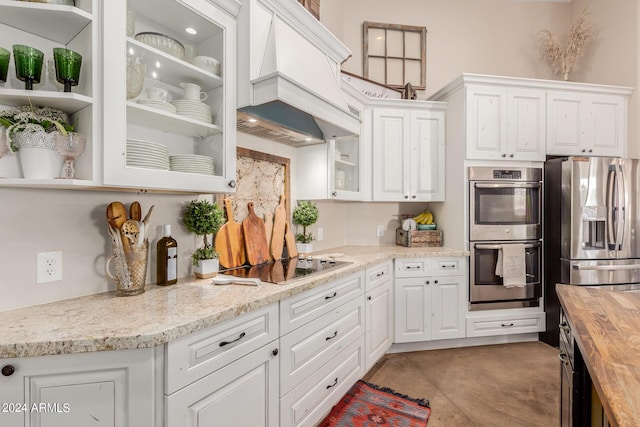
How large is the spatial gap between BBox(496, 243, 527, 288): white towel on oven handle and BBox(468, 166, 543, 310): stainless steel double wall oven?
0.05 meters

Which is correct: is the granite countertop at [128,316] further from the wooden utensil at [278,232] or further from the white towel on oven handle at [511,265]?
the white towel on oven handle at [511,265]

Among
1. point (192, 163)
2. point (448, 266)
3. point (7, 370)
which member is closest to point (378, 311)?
point (448, 266)

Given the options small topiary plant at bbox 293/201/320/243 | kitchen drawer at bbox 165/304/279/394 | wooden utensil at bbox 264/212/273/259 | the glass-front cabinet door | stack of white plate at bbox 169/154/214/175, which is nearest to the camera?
kitchen drawer at bbox 165/304/279/394

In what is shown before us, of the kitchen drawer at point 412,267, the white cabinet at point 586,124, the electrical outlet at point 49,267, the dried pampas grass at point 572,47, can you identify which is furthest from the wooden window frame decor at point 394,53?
the electrical outlet at point 49,267

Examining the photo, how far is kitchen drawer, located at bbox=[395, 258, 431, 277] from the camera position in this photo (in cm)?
288

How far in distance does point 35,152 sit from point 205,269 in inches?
35.4

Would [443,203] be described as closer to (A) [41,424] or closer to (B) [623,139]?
(B) [623,139]

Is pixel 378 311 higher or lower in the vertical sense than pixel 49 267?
lower

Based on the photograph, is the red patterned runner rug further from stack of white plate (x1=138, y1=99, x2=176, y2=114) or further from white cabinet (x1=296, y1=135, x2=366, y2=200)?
stack of white plate (x1=138, y1=99, x2=176, y2=114)

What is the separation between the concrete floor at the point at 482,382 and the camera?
6.69 feet

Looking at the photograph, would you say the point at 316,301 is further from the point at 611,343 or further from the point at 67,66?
the point at 67,66

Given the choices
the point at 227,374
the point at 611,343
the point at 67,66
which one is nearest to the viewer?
the point at 611,343

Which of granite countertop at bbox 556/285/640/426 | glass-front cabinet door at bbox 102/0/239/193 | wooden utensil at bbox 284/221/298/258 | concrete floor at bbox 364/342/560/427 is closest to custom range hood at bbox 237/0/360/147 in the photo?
glass-front cabinet door at bbox 102/0/239/193

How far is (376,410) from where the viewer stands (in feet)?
6.82
